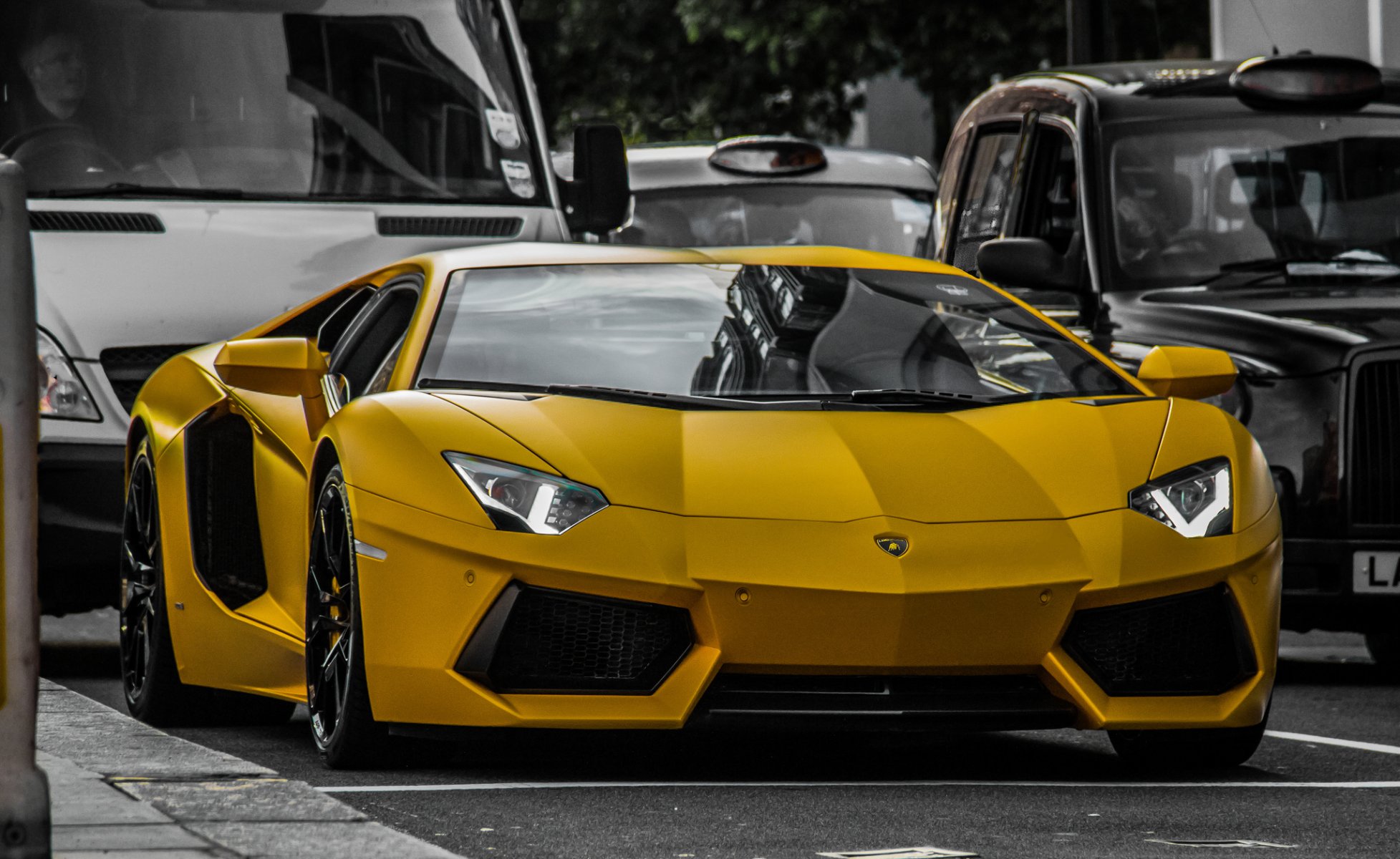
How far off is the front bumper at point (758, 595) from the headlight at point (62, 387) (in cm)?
348

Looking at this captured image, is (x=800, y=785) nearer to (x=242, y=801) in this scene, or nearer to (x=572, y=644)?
(x=572, y=644)

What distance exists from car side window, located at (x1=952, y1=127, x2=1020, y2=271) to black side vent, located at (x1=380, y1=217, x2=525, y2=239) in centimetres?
177

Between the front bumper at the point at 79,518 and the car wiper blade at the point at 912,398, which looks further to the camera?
the front bumper at the point at 79,518

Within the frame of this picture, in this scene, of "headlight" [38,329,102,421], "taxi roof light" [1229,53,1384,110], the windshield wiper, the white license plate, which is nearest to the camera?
the white license plate

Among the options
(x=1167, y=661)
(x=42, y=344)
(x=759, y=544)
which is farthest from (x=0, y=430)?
(x=42, y=344)

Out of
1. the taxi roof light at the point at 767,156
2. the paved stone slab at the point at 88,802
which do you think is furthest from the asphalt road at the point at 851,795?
the taxi roof light at the point at 767,156

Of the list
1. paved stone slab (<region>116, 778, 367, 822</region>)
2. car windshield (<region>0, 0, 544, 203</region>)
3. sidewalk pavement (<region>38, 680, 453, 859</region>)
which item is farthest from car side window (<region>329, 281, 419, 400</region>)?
car windshield (<region>0, 0, 544, 203</region>)

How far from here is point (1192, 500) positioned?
673cm

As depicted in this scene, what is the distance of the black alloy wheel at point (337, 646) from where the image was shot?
21.6ft

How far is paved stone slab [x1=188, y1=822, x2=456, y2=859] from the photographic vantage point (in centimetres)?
498

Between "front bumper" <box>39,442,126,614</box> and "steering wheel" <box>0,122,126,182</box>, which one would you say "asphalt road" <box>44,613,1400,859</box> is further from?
"steering wheel" <box>0,122,126,182</box>

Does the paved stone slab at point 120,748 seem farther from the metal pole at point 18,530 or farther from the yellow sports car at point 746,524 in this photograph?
the metal pole at point 18,530

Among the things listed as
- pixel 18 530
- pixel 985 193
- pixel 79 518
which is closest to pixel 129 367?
pixel 79 518

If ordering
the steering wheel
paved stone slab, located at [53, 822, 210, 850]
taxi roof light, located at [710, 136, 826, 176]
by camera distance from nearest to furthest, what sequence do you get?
paved stone slab, located at [53, 822, 210, 850] → the steering wheel → taxi roof light, located at [710, 136, 826, 176]
